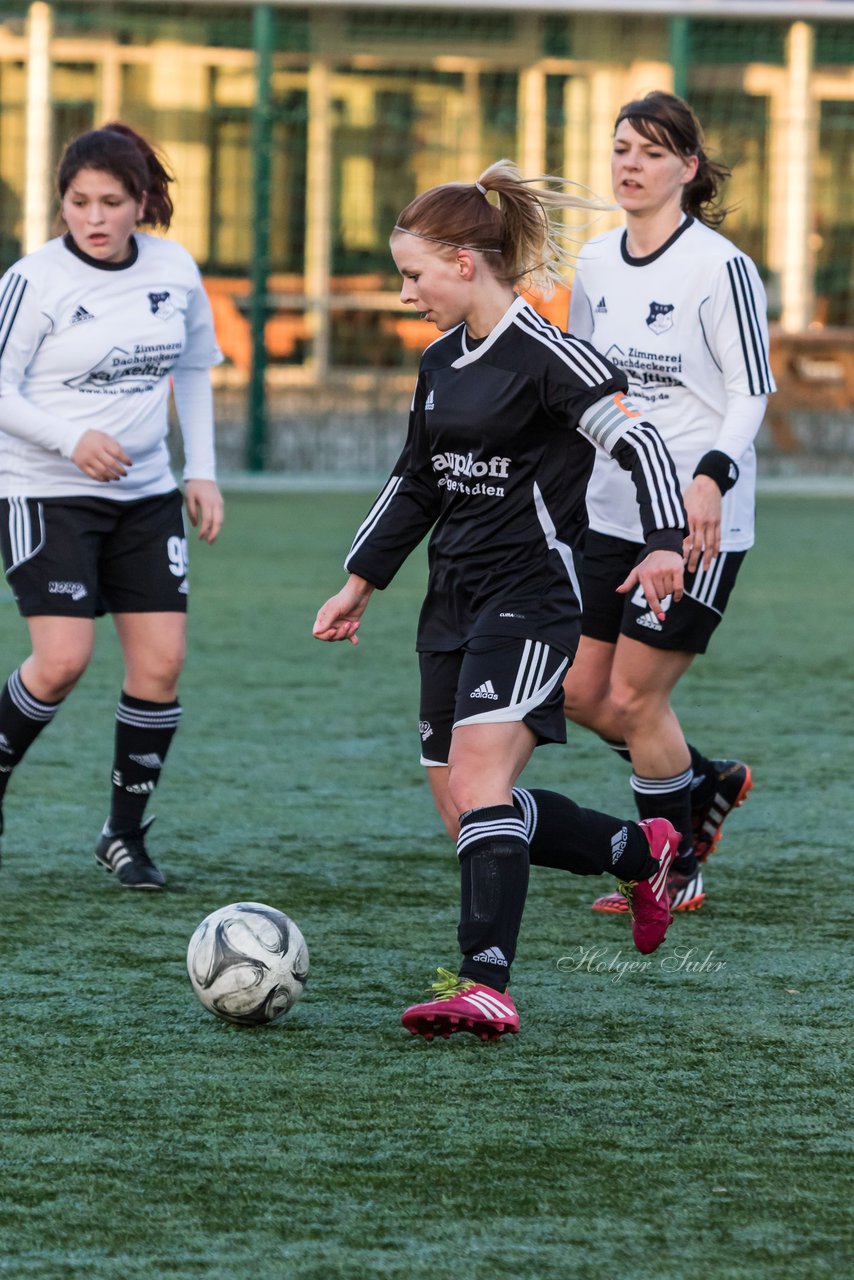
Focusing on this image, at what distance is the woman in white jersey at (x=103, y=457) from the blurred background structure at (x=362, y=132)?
11.5 meters

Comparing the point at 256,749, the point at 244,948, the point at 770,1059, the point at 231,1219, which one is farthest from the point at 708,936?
the point at 256,749

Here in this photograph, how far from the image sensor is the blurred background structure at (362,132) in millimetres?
16562

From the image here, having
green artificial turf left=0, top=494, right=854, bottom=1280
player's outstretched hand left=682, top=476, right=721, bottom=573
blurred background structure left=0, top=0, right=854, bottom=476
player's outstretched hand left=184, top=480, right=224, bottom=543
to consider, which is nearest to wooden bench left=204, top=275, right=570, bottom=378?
blurred background structure left=0, top=0, right=854, bottom=476

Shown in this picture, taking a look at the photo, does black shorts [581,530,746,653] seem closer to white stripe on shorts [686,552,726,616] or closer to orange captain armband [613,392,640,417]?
white stripe on shorts [686,552,726,616]

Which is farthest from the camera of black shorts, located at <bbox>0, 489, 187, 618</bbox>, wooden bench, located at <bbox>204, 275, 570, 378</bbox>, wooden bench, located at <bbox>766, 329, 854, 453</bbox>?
wooden bench, located at <bbox>766, 329, 854, 453</bbox>

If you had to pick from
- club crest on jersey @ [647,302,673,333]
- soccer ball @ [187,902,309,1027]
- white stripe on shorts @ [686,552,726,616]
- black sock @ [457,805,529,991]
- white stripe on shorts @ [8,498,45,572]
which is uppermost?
club crest on jersey @ [647,302,673,333]

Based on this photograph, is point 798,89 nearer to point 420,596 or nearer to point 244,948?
point 420,596

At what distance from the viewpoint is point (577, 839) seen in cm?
396

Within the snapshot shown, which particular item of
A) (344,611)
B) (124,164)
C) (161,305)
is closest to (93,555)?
(161,305)

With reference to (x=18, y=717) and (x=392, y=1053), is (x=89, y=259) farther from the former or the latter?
(x=392, y=1053)

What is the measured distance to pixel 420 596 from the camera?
10.5 m

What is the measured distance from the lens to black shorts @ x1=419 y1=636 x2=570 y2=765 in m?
3.70

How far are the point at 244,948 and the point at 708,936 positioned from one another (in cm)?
121

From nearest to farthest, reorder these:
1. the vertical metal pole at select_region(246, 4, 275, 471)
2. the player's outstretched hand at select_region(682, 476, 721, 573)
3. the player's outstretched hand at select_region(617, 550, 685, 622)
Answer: the player's outstretched hand at select_region(617, 550, 685, 622) → the player's outstretched hand at select_region(682, 476, 721, 573) → the vertical metal pole at select_region(246, 4, 275, 471)
